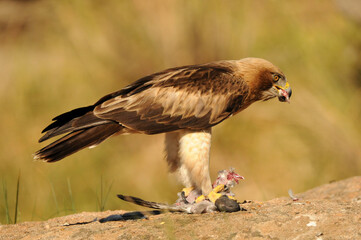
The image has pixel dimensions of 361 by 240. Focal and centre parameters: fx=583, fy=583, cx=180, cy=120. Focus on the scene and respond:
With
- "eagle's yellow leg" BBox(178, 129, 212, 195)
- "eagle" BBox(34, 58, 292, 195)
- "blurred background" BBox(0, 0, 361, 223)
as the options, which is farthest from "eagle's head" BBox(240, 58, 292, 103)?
"blurred background" BBox(0, 0, 361, 223)

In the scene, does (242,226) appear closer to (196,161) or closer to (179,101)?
(196,161)

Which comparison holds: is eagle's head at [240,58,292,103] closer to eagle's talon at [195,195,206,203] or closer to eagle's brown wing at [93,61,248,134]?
eagle's brown wing at [93,61,248,134]

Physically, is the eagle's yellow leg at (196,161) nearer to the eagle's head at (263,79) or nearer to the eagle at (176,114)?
the eagle at (176,114)

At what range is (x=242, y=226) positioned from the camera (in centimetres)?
390

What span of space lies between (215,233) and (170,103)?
1531 mm

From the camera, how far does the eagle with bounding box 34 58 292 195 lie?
4.67m

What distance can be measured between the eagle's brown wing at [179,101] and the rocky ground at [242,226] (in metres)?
0.82

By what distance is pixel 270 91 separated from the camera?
5.54 meters

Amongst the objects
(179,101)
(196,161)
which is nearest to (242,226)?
(196,161)

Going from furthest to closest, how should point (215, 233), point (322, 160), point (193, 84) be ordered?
point (322, 160) → point (193, 84) → point (215, 233)

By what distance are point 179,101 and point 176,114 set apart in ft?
0.43

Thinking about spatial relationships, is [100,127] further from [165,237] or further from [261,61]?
[261,61]

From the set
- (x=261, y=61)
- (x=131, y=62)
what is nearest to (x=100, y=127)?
(x=261, y=61)

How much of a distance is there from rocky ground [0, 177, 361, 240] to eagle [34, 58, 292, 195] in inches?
23.4
